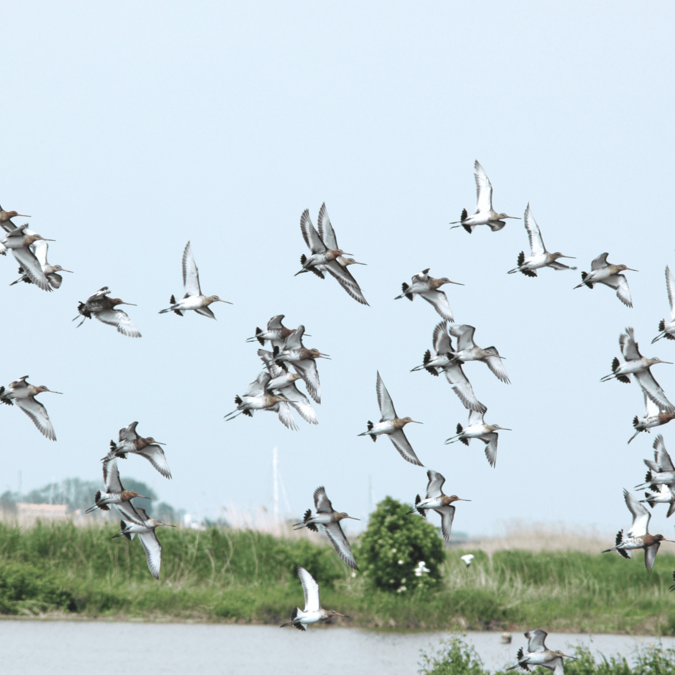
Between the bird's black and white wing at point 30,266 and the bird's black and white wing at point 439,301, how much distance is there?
15.1 ft

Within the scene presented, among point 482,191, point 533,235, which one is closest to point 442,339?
point 533,235

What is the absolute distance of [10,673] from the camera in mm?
14492

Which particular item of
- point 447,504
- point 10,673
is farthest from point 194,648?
point 447,504

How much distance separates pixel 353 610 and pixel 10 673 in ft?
23.8

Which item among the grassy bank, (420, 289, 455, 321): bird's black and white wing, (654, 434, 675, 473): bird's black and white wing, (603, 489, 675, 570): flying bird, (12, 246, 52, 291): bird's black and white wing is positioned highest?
(12, 246, 52, 291): bird's black and white wing

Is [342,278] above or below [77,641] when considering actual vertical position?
above

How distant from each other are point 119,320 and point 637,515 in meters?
6.52

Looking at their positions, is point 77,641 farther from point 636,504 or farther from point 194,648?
point 636,504

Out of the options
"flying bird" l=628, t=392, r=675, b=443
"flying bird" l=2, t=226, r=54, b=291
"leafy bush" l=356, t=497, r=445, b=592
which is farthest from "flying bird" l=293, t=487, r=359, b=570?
"leafy bush" l=356, t=497, r=445, b=592

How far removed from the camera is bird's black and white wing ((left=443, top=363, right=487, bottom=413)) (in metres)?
10.9

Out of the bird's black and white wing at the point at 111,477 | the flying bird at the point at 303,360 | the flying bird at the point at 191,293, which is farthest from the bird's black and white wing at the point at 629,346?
the bird's black and white wing at the point at 111,477

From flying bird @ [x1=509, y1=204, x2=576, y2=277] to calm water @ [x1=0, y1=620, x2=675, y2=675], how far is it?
19.4 feet

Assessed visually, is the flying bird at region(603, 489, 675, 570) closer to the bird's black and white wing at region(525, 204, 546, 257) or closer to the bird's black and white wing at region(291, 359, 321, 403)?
the bird's black and white wing at region(525, 204, 546, 257)

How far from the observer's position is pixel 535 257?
11531 mm
